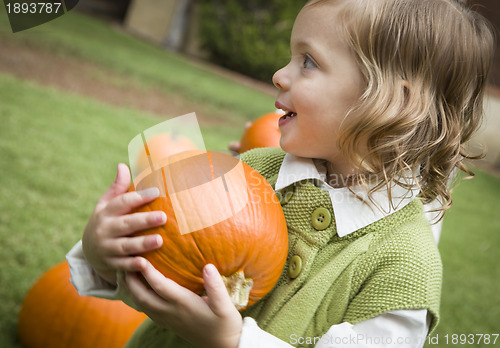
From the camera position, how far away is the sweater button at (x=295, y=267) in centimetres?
151

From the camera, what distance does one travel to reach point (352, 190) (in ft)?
5.30

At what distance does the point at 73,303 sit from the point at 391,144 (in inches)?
73.7

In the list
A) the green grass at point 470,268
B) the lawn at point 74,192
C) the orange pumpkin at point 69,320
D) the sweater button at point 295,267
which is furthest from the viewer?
the green grass at point 470,268

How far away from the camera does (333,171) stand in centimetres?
172

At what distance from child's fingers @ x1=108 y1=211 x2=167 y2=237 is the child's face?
0.52 metres

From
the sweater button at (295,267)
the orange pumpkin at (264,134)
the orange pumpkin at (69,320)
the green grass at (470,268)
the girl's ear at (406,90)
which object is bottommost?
the green grass at (470,268)

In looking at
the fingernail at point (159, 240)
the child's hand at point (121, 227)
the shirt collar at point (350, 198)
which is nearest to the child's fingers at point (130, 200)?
the child's hand at point (121, 227)

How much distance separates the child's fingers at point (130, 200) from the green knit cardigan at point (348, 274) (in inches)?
19.5

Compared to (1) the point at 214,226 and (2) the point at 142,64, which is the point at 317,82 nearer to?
(1) the point at 214,226

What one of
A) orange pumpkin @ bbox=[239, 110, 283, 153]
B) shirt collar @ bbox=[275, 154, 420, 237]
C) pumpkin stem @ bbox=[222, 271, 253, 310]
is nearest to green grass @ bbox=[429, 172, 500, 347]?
orange pumpkin @ bbox=[239, 110, 283, 153]

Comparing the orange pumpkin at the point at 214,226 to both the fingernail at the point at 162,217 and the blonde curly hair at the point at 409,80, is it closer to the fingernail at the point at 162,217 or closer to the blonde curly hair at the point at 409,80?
the fingernail at the point at 162,217

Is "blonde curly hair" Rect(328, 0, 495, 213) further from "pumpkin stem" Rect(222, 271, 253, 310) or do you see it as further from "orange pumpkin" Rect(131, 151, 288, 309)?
"pumpkin stem" Rect(222, 271, 253, 310)

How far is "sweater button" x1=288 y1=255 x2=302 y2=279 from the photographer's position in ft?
4.97

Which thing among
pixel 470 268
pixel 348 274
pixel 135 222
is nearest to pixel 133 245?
pixel 135 222
